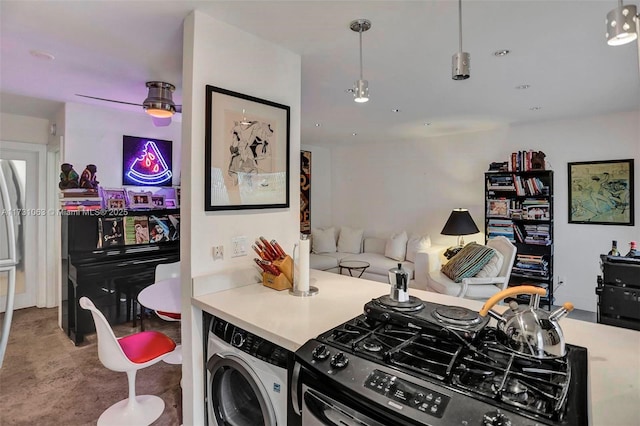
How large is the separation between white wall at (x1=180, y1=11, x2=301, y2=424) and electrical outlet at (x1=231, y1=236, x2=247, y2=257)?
3cm

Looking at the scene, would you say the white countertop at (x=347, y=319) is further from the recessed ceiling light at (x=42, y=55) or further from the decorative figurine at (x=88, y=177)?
the decorative figurine at (x=88, y=177)

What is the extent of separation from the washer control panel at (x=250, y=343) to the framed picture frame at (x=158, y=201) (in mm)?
2670

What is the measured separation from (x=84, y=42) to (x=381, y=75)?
2.10 m

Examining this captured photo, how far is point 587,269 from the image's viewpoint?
4332 mm

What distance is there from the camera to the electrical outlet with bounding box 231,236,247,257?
205 cm

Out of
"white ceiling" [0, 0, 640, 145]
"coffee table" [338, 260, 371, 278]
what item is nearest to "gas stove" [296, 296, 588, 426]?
"white ceiling" [0, 0, 640, 145]

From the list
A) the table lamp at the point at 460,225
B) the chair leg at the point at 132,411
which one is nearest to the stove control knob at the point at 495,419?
the chair leg at the point at 132,411

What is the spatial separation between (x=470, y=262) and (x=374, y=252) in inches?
91.8

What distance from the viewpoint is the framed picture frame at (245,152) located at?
1924mm

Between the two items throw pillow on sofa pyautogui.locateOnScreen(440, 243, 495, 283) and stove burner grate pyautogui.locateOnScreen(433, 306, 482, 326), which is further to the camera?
throw pillow on sofa pyautogui.locateOnScreen(440, 243, 495, 283)

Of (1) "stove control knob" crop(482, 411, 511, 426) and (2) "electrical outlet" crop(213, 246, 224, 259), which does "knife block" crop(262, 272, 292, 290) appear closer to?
(2) "electrical outlet" crop(213, 246, 224, 259)

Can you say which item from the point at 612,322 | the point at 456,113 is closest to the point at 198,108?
the point at 456,113

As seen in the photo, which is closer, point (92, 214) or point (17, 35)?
point (17, 35)

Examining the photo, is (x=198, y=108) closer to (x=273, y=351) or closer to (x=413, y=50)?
(x=273, y=351)
